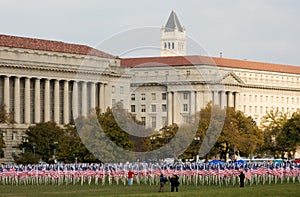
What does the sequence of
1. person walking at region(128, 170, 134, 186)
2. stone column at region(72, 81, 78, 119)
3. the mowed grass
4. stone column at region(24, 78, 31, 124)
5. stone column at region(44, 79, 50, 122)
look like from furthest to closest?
1. stone column at region(72, 81, 78, 119)
2. stone column at region(44, 79, 50, 122)
3. stone column at region(24, 78, 31, 124)
4. person walking at region(128, 170, 134, 186)
5. the mowed grass

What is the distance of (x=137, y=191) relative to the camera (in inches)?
3674

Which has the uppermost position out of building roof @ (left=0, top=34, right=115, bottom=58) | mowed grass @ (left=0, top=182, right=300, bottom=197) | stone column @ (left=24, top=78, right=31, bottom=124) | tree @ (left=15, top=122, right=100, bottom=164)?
building roof @ (left=0, top=34, right=115, bottom=58)

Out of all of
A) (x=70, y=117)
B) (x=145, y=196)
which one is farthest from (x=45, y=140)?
(x=145, y=196)

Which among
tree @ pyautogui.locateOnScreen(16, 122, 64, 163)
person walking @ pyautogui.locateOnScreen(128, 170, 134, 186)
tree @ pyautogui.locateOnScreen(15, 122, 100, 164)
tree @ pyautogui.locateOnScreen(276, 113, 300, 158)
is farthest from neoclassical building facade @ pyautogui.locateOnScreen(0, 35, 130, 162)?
person walking @ pyautogui.locateOnScreen(128, 170, 134, 186)

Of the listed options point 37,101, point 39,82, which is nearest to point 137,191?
point 37,101

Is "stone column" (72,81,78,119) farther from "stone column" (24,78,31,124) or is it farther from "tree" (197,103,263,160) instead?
"tree" (197,103,263,160)

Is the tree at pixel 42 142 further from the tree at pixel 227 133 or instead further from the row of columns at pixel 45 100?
the tree at pixel 227 133

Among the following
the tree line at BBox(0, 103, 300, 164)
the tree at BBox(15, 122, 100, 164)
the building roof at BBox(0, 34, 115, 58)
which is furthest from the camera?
the building roof at BBox(0, 34, 115, 58)

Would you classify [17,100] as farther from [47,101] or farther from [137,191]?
[137,191]

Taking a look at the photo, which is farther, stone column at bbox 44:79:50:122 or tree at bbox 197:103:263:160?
stone column at bbox 44:79:50:122

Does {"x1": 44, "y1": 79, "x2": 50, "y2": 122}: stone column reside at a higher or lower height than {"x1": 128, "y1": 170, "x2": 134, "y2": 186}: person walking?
higher

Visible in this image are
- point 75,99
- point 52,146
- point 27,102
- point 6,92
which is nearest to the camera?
point 52,146

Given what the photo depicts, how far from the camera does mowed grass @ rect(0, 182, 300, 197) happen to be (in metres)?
88.3

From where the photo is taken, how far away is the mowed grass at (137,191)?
290ft
